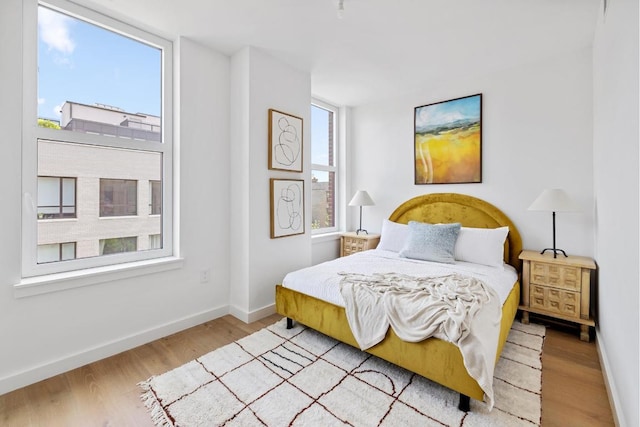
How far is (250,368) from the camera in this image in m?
1.97

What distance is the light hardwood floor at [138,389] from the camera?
1.55 meters

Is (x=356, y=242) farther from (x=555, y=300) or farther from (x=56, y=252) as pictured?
Result: (x=56, y=252)

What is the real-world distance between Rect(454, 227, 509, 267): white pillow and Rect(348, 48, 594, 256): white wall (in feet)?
1.34

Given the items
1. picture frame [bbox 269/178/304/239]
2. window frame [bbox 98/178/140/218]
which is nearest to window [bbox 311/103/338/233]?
picture frame [bbox 269/178/304/239]

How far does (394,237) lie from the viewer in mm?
3408

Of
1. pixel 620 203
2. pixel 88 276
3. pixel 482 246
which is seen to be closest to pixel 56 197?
pixel 88 276

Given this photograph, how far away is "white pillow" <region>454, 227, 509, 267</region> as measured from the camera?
2.79 meters

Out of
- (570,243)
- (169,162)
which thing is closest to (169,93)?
(169,162)

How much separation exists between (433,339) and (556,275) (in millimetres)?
1658

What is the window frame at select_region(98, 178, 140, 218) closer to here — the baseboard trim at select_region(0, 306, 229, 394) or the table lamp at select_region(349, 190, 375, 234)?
the baseboard trim at select_region(0, 306, 229, 394)

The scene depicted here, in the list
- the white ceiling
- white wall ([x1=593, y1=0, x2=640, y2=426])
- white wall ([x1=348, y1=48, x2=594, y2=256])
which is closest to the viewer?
white wall ([x1=593, y1=0, x2=640, y2=426])

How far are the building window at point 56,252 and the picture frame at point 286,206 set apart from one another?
5.18ft

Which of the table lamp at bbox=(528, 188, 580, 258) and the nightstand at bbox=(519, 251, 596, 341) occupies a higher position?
the table lamp at bbox=(528, 188, 580, 258)

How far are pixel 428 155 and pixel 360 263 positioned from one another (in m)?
1.73
